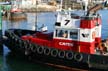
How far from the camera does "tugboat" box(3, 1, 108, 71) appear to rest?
65.2 ft

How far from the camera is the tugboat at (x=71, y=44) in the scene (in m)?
19.9

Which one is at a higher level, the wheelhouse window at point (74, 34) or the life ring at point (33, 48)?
the wheelhouse window at point (74, 34)

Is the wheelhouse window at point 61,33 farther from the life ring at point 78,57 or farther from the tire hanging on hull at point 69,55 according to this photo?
the life ring at point 78,57

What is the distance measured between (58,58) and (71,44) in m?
1.19

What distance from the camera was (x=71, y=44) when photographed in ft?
67.2

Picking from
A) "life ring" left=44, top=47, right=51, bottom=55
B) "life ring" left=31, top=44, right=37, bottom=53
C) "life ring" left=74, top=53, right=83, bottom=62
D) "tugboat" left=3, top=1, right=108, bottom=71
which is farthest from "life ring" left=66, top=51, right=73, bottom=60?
"life ring" left=31, top=44, right=37, bottom=53

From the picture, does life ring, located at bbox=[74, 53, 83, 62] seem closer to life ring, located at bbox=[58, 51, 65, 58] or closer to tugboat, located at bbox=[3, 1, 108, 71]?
tugboat, located at bbox=[3, 1, 108, 71]

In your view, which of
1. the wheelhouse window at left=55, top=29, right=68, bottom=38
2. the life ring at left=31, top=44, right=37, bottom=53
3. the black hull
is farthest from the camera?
the life ring at left=31, top=44, right=37, bottom=53

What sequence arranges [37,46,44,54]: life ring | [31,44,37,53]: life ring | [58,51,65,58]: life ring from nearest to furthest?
[58,51,65,58]: life ring → [37,46,44,54]: life ring → [31,44,37,53]: life ring

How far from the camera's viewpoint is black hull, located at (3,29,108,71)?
1950 cm

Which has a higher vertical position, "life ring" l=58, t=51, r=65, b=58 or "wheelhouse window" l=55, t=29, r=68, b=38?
"wheelhouse window" l=55, t=29, r=68, b=38

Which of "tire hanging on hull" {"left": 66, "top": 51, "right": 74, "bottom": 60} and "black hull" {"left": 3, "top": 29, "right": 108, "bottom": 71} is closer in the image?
"black hull" {"left": 3, "top": 29, "right": 108, "bottom": 71}

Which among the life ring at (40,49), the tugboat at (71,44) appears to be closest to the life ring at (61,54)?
the tugboat at (71,44)

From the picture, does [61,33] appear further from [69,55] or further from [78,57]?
[78,57]
